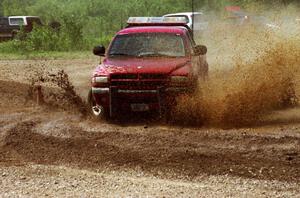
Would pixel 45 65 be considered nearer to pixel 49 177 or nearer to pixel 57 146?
pixel 57 146

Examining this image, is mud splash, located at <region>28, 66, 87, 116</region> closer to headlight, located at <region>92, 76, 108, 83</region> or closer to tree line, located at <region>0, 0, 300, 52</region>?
headlight, located at <region>92, 76, 108, 83</region>

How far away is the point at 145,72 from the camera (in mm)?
10258

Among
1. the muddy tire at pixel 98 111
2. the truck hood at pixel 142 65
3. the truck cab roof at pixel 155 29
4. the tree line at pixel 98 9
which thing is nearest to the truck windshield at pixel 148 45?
the truck cab roof at pixel 155 29

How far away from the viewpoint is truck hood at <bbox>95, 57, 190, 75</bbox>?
10271 mm

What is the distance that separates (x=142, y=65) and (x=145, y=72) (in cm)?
24

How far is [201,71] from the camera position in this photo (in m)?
11.7

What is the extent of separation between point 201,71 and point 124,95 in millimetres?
2041

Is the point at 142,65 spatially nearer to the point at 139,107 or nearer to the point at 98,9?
the point at 139,107

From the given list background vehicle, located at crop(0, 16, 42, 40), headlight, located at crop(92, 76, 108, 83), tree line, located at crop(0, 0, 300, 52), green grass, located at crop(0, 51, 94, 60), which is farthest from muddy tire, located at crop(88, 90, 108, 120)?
background vehicle, located at crop(0, 16, 42, 40)

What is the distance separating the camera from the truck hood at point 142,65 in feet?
33.7

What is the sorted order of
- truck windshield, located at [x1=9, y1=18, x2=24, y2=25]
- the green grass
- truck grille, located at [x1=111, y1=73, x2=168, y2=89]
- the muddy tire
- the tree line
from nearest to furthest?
truck grille, located at [x1=111, y1=73, x2=168, y2=89] → the muddy tire → the green grass → the tree line → truck windshield, located at [x1=9, y1=18, x2=24, y2=25]

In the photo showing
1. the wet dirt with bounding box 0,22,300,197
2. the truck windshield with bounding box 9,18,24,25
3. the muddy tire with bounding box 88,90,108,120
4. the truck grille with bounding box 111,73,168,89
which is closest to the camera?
the wet dirt with bounding box 0,22,300,197

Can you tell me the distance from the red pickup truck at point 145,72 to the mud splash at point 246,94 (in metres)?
0.31

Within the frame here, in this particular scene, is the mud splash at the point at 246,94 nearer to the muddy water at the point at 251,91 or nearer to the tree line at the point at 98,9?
the muddy water at the point at 251,91
